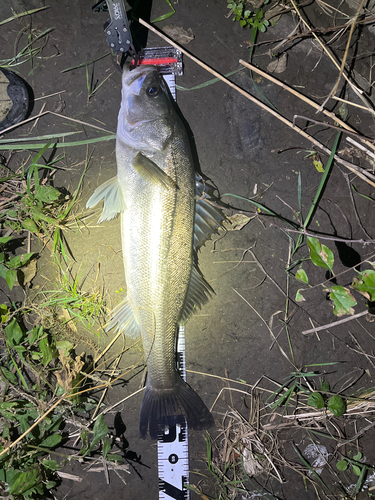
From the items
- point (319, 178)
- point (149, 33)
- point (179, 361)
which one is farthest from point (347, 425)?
point (149, 33)

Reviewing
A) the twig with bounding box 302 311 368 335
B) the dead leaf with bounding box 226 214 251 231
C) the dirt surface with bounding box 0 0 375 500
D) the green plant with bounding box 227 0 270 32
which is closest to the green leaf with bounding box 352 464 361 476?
the dirt surface with bounding box 0 0 375 500

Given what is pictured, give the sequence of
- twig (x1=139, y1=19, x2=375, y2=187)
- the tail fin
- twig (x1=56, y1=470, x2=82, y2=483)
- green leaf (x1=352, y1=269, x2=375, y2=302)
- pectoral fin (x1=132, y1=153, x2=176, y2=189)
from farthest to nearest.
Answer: twig (x1=139, y1=19, x2=375, y2=187)
twig (x1=56, y1=470, x2=82, y2=483)
the tail fin
green leaf (x1=352, y1=269, x2=375, y2=302)
pectoral fin (x1=132, y1=153, x2=176, y2=189)

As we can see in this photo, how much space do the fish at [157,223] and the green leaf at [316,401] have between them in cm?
100

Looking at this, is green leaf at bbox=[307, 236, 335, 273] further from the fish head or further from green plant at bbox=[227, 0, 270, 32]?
green plant at bbox=[227, 0, 270, 32]

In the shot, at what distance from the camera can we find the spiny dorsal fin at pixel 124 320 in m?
2.20

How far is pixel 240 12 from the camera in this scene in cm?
242

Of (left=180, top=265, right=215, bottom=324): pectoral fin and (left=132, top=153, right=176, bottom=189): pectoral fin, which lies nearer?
(left=132, top=153, right=176, bottom=189): pectoral fin

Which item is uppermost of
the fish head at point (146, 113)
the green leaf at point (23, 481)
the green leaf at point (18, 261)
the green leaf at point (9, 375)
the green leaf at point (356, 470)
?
the fish head at point (146, 113)

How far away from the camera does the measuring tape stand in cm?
236

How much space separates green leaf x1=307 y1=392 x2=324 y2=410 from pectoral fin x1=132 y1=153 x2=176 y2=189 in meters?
2.03

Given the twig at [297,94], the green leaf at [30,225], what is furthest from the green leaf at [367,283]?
the green leaf at [30,225]

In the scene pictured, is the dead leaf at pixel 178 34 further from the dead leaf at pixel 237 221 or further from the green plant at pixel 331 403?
the green plant at pixel 331 403

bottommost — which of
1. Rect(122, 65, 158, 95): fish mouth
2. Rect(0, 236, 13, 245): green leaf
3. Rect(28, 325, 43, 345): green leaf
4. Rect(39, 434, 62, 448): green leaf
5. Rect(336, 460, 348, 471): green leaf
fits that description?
Rect(336, 460, 348, 471): green leaf

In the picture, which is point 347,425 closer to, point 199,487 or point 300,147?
point 199,487
